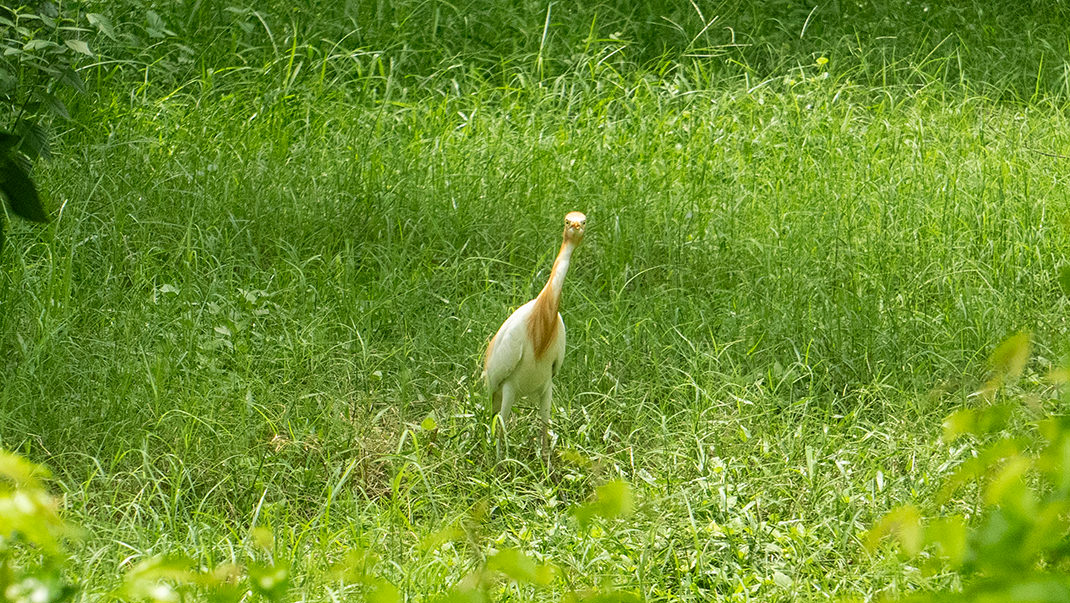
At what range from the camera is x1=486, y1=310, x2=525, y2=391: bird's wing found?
306 centimetres

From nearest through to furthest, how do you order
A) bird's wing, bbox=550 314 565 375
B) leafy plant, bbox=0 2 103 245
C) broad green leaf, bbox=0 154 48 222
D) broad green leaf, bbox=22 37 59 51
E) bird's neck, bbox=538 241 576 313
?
broad green leaf, bbox=0 154 48 222 → leafy plant, bbox=0 2 103 245 → bird's neck, bbox=538 241 576 313 → bird's wing, bbox=550 314 565 375 → broad green leaf, bbox=22 37 59 51

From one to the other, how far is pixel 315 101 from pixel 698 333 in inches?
82.6

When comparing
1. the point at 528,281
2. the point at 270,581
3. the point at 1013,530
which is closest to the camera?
the point at 1013,530

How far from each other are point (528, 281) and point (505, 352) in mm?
944

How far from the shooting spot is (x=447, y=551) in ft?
8.94

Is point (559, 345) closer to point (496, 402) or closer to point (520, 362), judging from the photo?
point (520, 362)

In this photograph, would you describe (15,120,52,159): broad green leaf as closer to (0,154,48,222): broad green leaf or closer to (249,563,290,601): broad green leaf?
(0,154,48,222): broad green leaf

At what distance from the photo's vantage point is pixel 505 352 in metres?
3.08

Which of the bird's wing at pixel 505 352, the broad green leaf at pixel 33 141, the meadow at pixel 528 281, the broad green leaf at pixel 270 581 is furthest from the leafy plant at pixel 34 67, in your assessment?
the bird's wing at pixel 505 352

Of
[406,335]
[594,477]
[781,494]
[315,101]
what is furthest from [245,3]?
[781,494]

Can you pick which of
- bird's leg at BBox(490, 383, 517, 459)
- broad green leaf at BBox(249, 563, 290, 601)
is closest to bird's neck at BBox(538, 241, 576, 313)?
bird's leg at BBox(490, 383, 517, 459)

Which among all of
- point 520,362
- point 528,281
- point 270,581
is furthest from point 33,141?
point 270,581

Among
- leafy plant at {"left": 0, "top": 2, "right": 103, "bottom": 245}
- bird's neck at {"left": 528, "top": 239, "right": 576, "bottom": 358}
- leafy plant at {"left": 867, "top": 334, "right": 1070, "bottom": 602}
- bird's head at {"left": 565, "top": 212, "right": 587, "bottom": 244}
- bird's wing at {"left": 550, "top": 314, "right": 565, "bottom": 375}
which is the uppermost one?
leafy plant at {"left": 867, "top": 334, "right": 1070, "bottom": 602}

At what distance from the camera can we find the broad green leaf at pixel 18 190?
1574 millimetres
